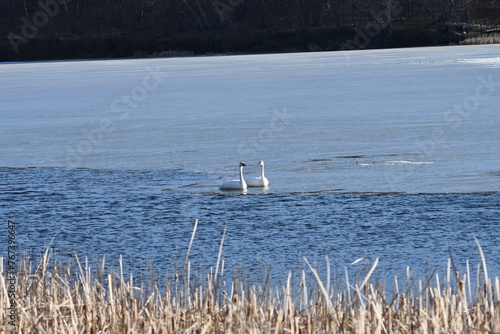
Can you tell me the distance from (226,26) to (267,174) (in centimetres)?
5837

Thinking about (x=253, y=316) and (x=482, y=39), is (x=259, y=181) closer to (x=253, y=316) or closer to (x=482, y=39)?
(x=253, y=316)

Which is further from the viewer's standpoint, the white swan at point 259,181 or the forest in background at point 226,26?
the forest in background at point 226,26

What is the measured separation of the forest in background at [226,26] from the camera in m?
61.9

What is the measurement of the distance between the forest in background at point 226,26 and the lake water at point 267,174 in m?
37.5

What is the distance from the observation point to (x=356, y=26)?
211 feet

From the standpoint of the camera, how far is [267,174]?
12.5 m

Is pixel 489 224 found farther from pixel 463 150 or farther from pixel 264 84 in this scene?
pixel 264 84

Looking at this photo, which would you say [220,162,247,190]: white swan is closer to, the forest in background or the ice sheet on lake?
the ice sheet on lake

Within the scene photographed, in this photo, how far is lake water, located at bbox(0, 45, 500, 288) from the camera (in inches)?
339

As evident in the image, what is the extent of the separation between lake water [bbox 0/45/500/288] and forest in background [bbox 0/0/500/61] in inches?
1476

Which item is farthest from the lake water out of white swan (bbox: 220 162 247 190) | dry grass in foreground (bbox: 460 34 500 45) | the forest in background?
the forest in background

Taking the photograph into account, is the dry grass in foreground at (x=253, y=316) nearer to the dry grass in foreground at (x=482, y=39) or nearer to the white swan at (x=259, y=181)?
the white swan at (x=259, y=181)

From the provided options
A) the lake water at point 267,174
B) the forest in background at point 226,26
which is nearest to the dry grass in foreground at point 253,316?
the lake water at point 267,174

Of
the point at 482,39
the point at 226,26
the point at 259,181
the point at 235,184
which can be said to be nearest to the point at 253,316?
the point at 235,184
